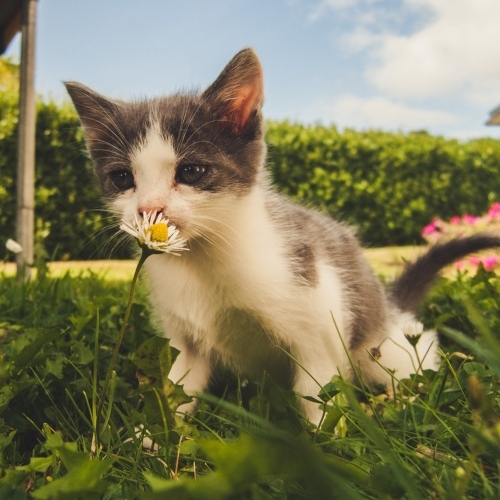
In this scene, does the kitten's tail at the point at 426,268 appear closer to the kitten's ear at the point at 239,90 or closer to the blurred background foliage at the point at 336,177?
the kitten's ear at the point at 239,90

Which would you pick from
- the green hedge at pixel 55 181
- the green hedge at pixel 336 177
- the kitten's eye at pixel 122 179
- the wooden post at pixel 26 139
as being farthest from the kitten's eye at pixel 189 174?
the green hedge at pixel 55 181

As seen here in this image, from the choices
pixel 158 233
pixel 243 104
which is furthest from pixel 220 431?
pixel 243 104

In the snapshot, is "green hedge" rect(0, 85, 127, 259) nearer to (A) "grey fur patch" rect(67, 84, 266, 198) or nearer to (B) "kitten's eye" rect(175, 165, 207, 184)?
(A) "grey fur patch" rect(67, 84, 266, 198)

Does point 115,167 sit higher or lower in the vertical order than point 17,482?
higher

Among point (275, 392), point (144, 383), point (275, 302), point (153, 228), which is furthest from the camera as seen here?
point (275, 302)

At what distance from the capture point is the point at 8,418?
1608 millimetres

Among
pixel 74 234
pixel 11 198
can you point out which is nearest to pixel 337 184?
pixel 74 234

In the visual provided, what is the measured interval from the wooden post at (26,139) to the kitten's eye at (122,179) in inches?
105

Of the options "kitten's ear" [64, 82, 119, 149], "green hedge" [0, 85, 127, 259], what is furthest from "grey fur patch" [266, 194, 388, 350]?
"green hedge" [0, 85, 127, 259]

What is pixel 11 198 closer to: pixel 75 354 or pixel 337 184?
pixel 337 184

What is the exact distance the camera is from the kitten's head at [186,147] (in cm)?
173

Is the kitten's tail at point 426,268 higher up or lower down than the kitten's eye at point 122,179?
lower down

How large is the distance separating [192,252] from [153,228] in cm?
65

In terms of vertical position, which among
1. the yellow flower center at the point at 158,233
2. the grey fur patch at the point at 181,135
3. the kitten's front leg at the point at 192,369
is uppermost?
the grey fur patch at the point at 181,135
